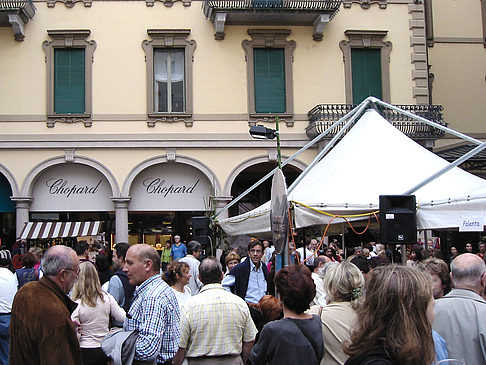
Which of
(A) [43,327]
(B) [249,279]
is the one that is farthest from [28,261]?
(A) [43,327]

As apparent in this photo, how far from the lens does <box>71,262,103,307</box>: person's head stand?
19.8 ft

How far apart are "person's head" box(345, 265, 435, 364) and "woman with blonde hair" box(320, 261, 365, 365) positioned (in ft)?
5.25

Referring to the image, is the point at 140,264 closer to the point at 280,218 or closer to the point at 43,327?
the point at 43,327

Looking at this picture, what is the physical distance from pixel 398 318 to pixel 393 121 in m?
18.6

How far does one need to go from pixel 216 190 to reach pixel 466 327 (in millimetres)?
16488

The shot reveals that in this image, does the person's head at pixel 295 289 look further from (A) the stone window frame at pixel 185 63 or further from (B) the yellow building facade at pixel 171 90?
(A) the stone window frame at pixel 185 63

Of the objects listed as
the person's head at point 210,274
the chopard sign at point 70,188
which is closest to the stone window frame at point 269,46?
the chopard sign at point 70,188

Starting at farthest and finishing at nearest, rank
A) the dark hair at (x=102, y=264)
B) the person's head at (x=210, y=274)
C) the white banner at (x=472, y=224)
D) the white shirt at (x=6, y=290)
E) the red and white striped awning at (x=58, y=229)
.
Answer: the red and white striped awning at (x=58, y=229), the dark hair at (x=102, y=264), the white shirt at (x=6, y=290), the white banner at (x=472, y=224), the person's head at (x=210, y=274)

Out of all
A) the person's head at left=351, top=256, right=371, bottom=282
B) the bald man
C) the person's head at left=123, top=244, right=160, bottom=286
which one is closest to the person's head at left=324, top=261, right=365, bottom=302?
the bald man

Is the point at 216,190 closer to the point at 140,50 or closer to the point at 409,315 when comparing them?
the point at 140,50

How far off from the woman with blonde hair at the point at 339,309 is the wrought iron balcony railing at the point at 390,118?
15.4 meters

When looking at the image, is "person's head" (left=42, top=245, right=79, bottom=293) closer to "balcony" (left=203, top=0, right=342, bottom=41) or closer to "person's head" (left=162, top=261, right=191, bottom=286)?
"person's head" (left=162, top=261, right=191, bottom=286)

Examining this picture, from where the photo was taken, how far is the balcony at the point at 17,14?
63.8ft

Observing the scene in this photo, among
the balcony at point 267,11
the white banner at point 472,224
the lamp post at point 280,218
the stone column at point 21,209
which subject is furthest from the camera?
the balcony at point 267,11
